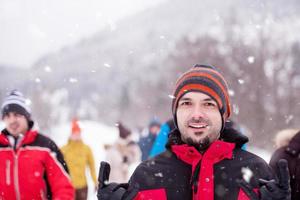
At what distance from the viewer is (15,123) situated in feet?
13.7

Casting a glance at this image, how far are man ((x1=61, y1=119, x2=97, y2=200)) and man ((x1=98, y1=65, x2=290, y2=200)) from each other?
6351 mm

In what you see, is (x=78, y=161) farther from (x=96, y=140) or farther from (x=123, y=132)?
(x=96, y=140)

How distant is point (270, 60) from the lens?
128 feet

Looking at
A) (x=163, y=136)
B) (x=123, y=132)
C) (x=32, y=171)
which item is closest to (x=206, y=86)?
→ (x=32, y=171)

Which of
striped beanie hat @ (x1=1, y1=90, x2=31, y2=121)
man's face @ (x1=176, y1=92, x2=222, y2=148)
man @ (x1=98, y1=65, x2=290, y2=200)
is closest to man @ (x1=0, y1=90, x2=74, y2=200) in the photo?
striped beanie hat @ (x1=1, y1=90, x2=31, y2=121)

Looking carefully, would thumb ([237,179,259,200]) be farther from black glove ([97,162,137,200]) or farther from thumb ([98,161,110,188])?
thumb ([98,161,110,188])

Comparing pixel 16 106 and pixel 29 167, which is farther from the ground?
pixel 16 106

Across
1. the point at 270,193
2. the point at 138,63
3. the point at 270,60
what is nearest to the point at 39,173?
the point at 270,193

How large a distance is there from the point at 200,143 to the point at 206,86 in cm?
31

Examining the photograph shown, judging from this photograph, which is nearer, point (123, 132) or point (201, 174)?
point (201, 174)

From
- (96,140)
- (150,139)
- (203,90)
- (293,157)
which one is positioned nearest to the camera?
(203,90)

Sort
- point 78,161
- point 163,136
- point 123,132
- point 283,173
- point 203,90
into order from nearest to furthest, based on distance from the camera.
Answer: point 283,173 < point 203,90 < point 163,136 < point 78,161 < point 123,132

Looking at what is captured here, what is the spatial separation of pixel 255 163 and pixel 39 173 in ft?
6.87

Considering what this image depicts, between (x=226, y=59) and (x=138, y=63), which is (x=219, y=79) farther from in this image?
(x=138, y=63)
